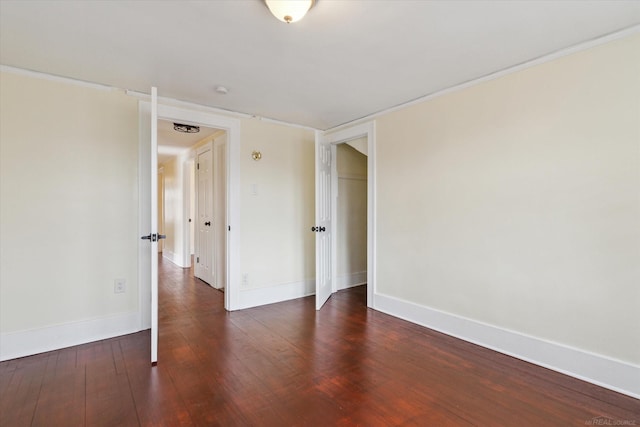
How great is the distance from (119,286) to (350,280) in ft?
9.62

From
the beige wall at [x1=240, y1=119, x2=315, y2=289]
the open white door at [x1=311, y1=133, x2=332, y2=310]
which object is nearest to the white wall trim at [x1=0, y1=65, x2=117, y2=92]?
the beige wall at [x1=240, y1=119, x2=315, y2=289]

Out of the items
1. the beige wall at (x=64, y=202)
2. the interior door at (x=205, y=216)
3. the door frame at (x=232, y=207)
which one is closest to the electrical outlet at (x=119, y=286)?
the beige wall at (x=64, y=202)

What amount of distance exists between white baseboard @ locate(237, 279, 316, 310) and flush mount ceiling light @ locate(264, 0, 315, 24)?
284 centimetres

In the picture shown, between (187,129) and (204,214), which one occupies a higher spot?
(187,129)

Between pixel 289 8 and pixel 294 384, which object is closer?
pixel 289 8

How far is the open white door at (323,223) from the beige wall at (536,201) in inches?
38.6

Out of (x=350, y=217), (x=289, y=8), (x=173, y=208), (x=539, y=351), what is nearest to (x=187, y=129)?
(x=350, y=217)

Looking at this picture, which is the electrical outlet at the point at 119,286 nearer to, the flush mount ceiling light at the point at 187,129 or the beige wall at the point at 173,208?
the flush mount ceiling light at the point at 187,129

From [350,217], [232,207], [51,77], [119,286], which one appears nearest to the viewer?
[51,77]

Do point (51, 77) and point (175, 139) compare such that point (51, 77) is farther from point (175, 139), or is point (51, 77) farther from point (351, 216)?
point (351, 216)

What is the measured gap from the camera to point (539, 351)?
2.21 metres

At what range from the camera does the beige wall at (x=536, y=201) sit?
1898 mm

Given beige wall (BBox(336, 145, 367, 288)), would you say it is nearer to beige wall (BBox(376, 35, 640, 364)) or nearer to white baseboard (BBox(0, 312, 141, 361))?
beige wall (BBox(376, 35, 640, 364))

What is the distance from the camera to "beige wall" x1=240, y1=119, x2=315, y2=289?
3592 mm
